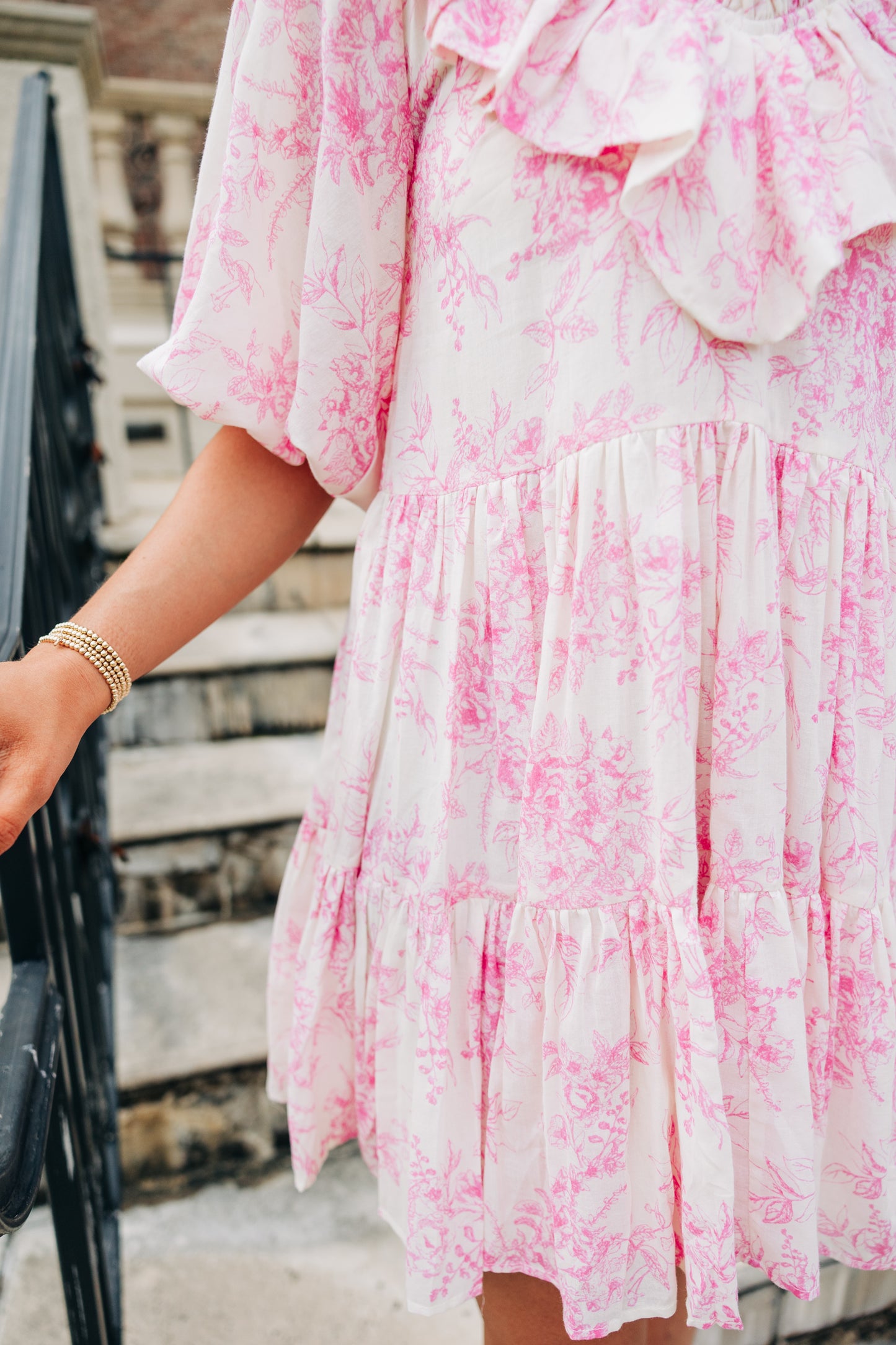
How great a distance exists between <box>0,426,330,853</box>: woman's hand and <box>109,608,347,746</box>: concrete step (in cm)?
117

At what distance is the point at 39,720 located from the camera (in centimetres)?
47

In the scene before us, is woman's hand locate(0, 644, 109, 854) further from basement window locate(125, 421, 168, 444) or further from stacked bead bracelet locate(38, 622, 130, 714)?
basement window locate(125, 421, 168, 444)

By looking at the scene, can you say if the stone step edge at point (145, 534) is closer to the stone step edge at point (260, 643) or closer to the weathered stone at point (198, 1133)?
the stone step edge at point (260, 643)

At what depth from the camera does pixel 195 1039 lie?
4.23 ft

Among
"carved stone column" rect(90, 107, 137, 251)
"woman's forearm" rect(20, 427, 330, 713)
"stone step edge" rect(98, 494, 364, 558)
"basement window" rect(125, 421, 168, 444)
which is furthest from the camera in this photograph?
"carved stone column" rect(90, 107, 137, 251)

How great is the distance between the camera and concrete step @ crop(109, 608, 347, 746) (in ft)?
5.80

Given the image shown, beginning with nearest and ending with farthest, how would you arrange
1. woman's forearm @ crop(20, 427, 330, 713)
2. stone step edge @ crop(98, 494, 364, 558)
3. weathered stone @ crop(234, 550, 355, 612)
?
woman's forearm @ crop(20, 427, 330, 713) → stone step edge @ crop(98, 494, 364, 558) → weathered stone @ crop(234, 550, 355, 612)

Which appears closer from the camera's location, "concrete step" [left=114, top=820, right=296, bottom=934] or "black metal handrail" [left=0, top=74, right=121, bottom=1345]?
"black metal handrail" [left=0, top=74, right=121, bottom=1345]

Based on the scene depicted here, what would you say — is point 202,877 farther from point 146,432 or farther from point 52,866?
point 146,432

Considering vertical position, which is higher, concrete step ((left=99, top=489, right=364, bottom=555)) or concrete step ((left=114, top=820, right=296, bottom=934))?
concrete step ((left=99, top=489, right=364, bottom=555))

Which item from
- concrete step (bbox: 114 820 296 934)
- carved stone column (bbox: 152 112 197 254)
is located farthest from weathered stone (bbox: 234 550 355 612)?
carved stone column (bbox: 152 112 197 254)

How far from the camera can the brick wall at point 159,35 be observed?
530 cm

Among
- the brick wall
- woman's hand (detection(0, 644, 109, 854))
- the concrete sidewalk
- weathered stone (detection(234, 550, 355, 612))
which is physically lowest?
the concrete sidewalk

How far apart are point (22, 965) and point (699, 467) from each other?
624 millimetres
